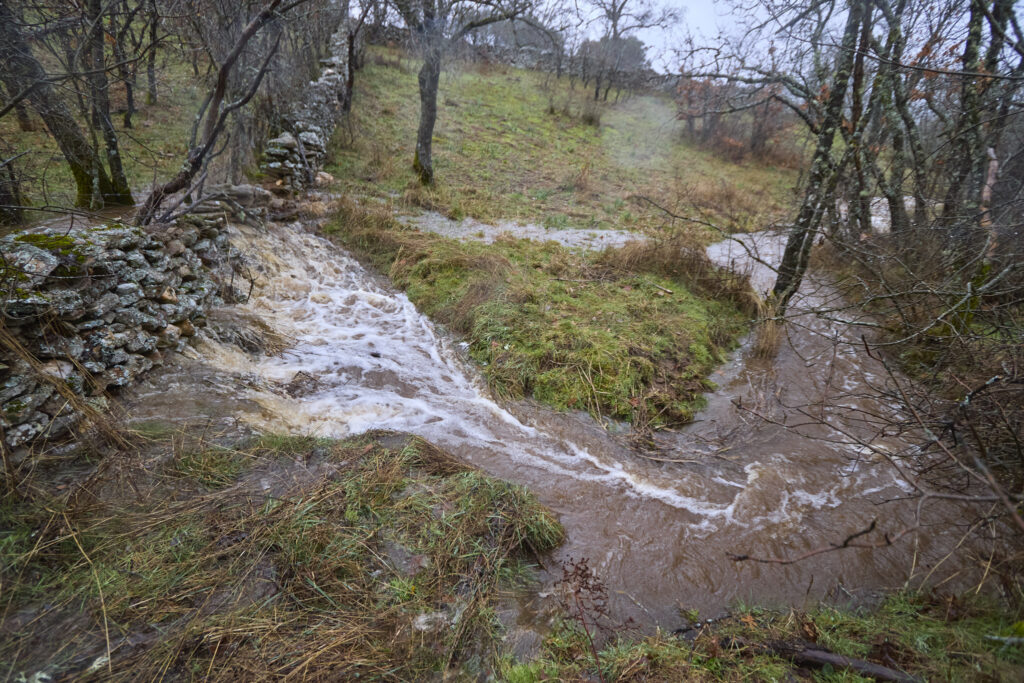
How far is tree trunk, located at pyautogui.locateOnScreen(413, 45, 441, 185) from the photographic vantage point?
31.1 feet

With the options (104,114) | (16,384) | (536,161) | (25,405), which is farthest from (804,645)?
(536,161)

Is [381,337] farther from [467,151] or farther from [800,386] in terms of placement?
[467,151]

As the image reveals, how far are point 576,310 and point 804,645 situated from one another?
14.4 feet

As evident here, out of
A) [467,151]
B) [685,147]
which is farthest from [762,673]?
[685,147]

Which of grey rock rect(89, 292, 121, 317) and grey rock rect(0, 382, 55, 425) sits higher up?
grey rock rect(89, 292, 121, 317)

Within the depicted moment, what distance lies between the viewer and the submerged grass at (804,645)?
2178 mm

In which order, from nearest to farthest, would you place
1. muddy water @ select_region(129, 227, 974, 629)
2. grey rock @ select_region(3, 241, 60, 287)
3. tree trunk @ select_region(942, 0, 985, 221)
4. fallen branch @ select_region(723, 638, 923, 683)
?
fallen branch @ select_region(723, 638, 923, 683) → muddy water @ select_region(129, 227, 974, 629) → grey rock @ select_region(3, 241, 60, 287) → tree trunk @ select_region(942, 0, 985, 221)

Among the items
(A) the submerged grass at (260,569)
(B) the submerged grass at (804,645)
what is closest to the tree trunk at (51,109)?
(A) the submerged grass at (260,569)

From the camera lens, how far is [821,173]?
230 inches

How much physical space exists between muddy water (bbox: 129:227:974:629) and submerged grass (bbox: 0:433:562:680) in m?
0.63

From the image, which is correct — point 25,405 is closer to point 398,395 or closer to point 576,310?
point 398,395

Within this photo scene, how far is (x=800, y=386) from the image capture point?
5.55m

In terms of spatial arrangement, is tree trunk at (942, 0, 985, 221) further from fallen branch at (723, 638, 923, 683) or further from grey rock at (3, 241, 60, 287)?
grey rock at (3, 241, 60, 287)

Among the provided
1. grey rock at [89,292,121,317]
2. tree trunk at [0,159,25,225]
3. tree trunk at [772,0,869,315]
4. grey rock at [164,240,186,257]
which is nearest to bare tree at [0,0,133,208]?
tree trunk at [0,159,25,225]
